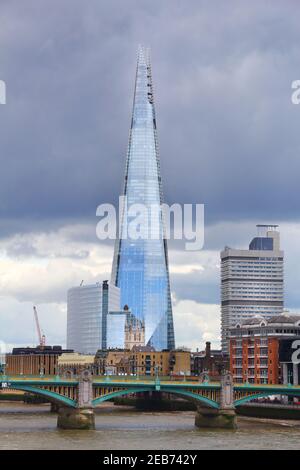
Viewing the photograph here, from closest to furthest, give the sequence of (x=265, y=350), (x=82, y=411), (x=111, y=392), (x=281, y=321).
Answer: (x=82, y=411), (x=111, y=392), (x=265, y=350), (x=281, y=321)

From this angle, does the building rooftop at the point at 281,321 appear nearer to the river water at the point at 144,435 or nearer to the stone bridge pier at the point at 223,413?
the river water at the point at 144,435

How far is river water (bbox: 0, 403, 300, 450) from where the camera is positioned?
94.0 m

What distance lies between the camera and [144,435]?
10431cm

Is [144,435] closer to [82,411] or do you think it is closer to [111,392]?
[82,411]

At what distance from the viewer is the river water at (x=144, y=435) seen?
94.0 m

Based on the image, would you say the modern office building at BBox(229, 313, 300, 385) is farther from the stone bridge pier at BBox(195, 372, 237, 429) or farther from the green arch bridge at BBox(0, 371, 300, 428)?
the stone bridge pier at BBox(195, 372, 237, 429)

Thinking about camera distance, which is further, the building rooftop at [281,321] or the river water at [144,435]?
the building rooftop at [281,321]

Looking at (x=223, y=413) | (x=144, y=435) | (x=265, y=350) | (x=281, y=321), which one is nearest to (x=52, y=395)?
(x=144, y=435)

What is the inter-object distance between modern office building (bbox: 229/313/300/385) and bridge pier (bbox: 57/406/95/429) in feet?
217

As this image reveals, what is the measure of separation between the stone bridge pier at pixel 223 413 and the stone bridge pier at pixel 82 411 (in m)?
13.7

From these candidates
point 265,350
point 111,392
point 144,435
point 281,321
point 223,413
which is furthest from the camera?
point 281,321

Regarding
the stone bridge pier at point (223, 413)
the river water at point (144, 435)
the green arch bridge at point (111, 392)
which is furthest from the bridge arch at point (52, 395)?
the stone bridge pier at point (223, 413)

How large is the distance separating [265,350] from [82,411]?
74.7 meters
